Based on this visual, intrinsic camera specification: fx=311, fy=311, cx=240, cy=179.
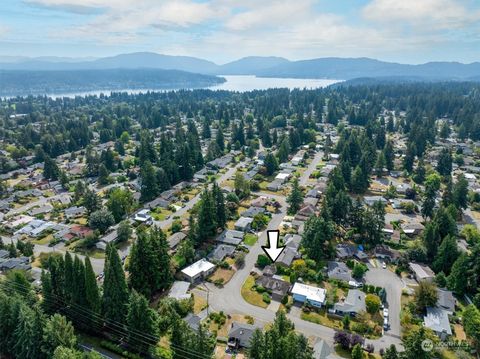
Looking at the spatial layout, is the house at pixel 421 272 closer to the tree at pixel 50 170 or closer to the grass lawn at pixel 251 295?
the grass lawn at pixel 251 295

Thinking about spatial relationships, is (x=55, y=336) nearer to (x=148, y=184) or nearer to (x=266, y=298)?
(x=266, y=298)

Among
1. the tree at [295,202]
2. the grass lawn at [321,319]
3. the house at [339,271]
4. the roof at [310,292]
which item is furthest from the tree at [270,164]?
the grass lawn at [321,319]

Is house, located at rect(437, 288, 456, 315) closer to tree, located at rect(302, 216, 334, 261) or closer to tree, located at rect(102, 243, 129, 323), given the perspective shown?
tree, located at rect(302, 216, 334, 261)

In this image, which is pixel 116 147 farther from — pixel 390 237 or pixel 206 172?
pixel 390 237

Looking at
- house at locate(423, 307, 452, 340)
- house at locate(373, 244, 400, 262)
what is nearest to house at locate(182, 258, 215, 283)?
house at locate(373, 244, 400, 262)

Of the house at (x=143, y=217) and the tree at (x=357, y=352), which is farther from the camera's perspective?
the house at (x=143, y=217)

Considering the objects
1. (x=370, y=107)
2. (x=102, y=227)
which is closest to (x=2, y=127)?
(x=102, y=227)

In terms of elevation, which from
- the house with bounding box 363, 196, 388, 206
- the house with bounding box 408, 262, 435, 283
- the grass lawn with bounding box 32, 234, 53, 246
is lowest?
the grass lawn with bounding box 32, 234, 53, 246
